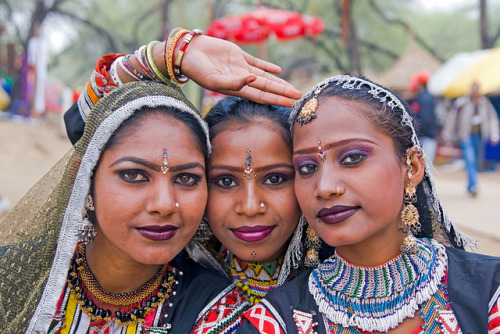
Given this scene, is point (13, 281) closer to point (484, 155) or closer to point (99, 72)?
point (99, 72)

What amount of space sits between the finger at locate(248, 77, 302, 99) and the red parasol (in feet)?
35.4

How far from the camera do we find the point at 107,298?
2244 millimetres

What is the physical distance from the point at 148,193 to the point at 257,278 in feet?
2.61

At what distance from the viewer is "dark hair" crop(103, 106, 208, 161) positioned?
84.5 inches

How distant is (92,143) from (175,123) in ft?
1.26

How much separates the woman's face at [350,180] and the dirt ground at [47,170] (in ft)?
13.0

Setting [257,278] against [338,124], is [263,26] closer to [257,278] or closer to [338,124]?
[257,278]

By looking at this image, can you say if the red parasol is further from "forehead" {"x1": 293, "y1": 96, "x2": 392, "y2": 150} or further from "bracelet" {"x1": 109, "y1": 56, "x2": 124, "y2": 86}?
"forehead" {"x1": 293, "y1": 96, "x2": 392, "y2": 150}

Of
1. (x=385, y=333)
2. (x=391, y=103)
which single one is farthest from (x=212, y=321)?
(x=391, y=103)

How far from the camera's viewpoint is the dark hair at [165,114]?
2.15 metres

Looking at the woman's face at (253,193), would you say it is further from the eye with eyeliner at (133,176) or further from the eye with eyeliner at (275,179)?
the eye with eyeliner at (133,176)

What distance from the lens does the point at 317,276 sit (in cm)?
212

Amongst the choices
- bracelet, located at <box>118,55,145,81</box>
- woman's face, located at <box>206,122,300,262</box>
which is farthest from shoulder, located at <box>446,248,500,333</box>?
bracelet, located at <box>118,55,145,81</box>

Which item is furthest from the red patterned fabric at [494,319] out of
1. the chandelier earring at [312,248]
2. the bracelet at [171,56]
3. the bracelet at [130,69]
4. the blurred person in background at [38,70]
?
the blurred person in background at [38,70]
